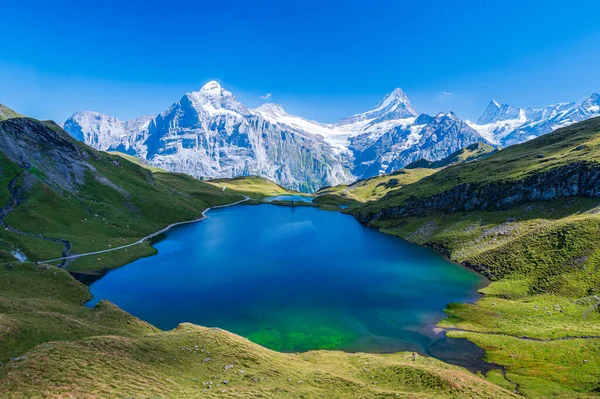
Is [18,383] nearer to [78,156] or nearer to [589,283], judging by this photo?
[589,283]

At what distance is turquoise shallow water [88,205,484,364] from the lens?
64.6 metres

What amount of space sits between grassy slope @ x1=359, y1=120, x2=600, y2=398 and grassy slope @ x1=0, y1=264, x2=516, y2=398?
44.7 feet

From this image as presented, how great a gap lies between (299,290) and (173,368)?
53747mm

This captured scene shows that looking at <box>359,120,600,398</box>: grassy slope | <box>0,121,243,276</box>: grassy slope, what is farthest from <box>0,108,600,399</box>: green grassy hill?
<box>0,121,243,276</box>: grassy slope

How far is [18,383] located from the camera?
24.6 m

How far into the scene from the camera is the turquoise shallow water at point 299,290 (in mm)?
64562

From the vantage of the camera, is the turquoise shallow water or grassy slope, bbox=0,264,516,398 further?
the turquoise shallow water

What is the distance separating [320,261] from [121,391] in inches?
3638

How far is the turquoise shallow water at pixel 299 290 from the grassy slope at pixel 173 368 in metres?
11.2

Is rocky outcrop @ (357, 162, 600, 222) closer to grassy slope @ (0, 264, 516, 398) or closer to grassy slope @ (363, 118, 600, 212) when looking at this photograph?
grassy slope @ (363, 118, 600, 212)

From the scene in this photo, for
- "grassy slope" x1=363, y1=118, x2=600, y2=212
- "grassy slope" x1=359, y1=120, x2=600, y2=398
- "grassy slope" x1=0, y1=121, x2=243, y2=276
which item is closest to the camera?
"grassy slope" x1=359, y1=120, x2=600, y2=398

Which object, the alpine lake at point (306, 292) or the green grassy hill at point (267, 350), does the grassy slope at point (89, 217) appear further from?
the alpine lake at point (306, 292)

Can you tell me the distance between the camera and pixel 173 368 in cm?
3472

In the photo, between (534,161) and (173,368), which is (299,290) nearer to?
(173,368)
